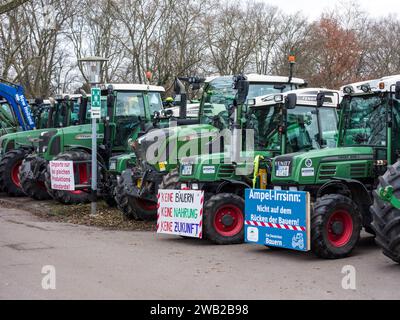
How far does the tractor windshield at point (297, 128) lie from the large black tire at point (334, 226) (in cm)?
231

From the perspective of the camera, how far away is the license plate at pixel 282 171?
10234 mm

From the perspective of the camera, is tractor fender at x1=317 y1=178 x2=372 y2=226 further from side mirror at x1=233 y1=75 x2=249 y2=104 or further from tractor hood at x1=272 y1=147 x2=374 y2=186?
side mirror at x1=233 y1=75 x2=249 y2=104

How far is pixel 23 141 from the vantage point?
20000 millimetres

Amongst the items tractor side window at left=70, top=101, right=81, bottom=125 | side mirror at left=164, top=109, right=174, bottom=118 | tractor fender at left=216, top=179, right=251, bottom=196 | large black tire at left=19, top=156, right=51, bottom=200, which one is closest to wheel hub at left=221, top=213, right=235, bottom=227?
tractor fender at left=216, top=179, right=251, bottom=196

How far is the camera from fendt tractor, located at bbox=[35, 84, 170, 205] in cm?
1642

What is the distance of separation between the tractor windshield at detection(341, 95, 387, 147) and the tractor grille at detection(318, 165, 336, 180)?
0.74 metres

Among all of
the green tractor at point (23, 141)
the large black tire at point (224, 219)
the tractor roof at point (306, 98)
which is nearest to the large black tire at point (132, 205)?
the large black tire at point (224, 219)

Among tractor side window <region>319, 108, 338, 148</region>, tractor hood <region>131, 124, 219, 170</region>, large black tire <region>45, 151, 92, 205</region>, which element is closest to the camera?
tractor side window <region>319, 108, 338, 148</region>

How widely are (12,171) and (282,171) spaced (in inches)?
446

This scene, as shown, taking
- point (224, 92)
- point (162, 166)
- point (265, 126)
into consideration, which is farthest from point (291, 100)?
point (162, 166)

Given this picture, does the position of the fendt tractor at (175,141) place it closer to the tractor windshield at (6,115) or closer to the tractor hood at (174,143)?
the tractor hood at (174,143)

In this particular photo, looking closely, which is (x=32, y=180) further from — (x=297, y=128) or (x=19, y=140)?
(x=297, y=128)

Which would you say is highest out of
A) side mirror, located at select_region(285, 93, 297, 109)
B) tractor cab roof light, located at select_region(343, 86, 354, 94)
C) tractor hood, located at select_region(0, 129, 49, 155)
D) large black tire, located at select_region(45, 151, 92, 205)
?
tractor cab roof light, located at select_region(343, 86, 354, 94)

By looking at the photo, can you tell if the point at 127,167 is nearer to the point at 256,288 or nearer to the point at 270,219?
the point at 270,219
